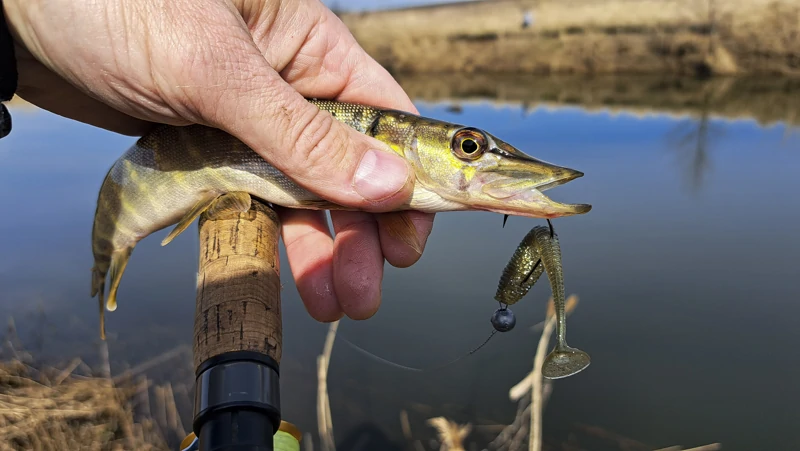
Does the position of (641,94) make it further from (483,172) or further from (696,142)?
(483,172)

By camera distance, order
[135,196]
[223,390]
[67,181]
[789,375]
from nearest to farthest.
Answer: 1. [223,390]
2. [135,196]
3. [789,375]
4. [67,181]

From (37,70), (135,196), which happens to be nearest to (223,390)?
(135,196)

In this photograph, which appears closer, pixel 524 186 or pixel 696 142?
pixel 524 186

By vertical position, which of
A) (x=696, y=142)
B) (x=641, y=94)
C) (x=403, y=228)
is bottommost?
(x=403, y=228)

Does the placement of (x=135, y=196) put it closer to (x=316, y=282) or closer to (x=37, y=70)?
(x=37, y=70)

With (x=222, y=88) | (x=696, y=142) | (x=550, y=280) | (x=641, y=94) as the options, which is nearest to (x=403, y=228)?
(x=550, y=280)

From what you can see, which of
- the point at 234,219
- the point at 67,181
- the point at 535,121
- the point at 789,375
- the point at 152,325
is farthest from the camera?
the point at 535,121

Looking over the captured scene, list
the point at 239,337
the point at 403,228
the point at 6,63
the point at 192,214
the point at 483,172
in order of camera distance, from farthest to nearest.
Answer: the point at 403,228 < the point at 192,214 < the point at 483,172 < the point at 6,63 < the point at 239,337

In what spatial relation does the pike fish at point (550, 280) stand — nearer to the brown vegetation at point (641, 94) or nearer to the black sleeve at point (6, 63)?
the black sleeve at point (6, 63)
